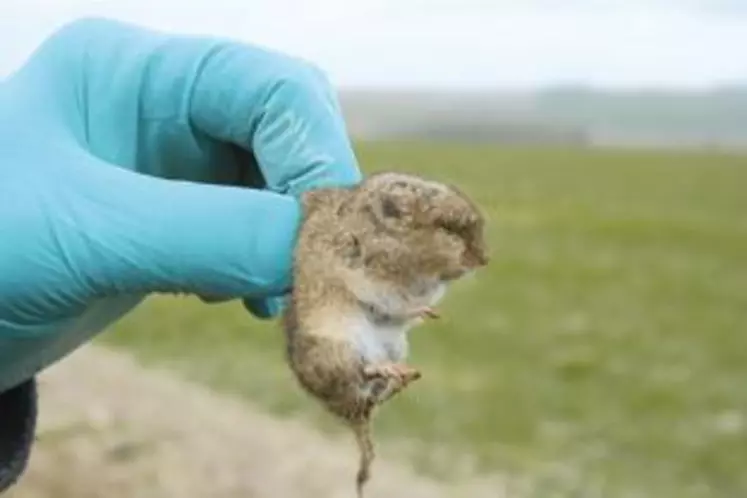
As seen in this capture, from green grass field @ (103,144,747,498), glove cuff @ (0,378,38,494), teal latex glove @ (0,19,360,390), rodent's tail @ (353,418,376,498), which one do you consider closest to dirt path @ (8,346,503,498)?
green grass field @ (103,144,747,498)

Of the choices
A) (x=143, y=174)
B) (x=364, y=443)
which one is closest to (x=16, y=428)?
(x=143, y=174)

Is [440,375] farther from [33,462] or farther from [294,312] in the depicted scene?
[294,312]

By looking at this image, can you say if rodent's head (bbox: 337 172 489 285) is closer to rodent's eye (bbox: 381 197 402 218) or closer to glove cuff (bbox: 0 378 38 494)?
rodent's eye (bbox: 381 197 402 218)

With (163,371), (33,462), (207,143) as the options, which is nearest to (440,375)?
(163,371)

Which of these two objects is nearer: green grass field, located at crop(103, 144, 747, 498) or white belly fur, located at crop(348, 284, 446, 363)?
white belly fur, located at crop(348, 284, 446, 363)

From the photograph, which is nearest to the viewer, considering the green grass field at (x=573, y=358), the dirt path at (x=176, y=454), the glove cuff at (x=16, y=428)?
the glove cuff at (x=16, y=428)

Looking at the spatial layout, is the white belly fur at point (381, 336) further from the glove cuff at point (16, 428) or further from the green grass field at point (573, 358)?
the glove cuff at point (16, 428)

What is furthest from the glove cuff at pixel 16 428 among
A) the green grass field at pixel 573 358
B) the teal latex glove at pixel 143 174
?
the green grass field at pixel 573 358
